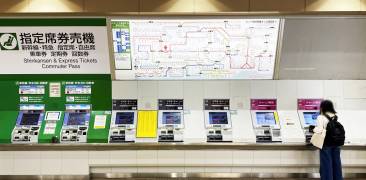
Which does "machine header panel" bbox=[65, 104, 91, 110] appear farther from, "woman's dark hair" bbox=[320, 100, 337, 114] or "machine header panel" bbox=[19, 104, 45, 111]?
"woman's dark hair" bbox=[320, 100, 337, 114]

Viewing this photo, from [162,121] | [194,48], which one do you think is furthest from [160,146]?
[194,48]

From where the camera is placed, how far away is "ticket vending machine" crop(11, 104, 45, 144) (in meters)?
6.42

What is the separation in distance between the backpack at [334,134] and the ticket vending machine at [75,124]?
341cm

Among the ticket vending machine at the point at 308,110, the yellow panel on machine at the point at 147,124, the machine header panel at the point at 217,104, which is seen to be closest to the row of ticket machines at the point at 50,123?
the yellow panel on machine at the point at 147,124

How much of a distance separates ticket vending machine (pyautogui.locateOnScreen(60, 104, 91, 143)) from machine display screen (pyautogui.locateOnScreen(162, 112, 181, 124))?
1153 mm

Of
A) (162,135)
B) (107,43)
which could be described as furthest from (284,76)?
(107,43)

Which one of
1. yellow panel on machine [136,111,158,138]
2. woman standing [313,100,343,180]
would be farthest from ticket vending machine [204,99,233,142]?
woman standing [313,100,343,180]

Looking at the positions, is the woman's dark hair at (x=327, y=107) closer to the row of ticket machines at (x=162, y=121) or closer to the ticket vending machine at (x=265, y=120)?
the row of ticket machines at (x=162, y=121)

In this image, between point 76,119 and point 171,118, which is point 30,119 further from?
point 171,118

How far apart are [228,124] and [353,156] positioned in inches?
73.5

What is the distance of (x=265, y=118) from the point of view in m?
6.64

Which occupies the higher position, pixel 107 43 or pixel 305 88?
pixel 107 43

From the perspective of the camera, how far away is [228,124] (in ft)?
21.5

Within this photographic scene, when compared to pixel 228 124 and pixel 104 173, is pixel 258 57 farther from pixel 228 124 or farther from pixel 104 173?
pixel 104 173
